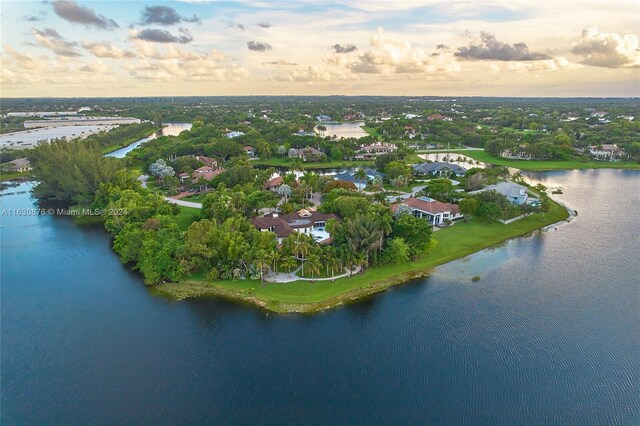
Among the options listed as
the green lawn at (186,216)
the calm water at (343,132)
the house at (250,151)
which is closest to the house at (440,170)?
the green lawn at (186,216)

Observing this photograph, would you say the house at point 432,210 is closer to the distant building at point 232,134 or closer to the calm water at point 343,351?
the calm water at point 343,351

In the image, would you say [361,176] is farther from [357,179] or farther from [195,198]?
[195,198]

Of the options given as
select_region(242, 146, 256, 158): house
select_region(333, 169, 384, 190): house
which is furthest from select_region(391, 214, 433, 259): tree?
select_region(242, 146, 256, 158): house

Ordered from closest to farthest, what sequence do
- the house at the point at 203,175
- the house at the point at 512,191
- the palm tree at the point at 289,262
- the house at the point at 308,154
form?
the palm tree at the point at 289,262 → the house at the point at 512,191 → the house at the point at 203,175 → the house at the point at 308,154

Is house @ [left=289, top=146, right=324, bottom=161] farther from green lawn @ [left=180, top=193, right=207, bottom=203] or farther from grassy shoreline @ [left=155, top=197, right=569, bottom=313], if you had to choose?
grassy shoreline @ [left=155, top=197, right=569, bottom=313]

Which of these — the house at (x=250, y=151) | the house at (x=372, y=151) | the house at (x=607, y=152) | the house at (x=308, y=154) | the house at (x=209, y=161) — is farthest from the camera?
the house at (x=250, y=151)

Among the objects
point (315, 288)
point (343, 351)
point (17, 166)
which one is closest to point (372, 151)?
point (315, 288)
